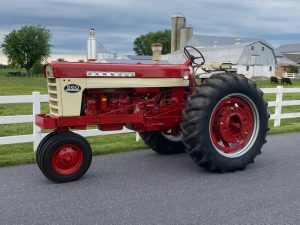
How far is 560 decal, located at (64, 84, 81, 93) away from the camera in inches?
196

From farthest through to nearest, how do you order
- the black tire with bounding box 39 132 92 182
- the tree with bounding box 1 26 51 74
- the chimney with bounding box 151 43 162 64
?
the tree with bounding box 1 26 51 74, the chimney with bounding box 151 43 162 64, the black tire with bounding box 39 132 92 182

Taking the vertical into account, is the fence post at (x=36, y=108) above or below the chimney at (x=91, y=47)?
below

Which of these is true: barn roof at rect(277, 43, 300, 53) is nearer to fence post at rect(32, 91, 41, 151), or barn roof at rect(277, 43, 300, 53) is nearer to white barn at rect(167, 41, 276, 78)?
white barn at rect(167, 41, 276, 78)

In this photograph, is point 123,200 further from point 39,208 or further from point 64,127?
point 64,127

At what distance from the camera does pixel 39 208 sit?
13.4ft

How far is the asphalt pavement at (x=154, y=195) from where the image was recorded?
3.87 metres

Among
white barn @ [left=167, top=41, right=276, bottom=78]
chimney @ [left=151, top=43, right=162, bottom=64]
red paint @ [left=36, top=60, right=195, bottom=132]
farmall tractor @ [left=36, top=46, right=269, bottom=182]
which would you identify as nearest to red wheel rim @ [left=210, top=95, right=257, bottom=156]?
farmall tractor @ [left=36, top=46, right=269, bottom=182]

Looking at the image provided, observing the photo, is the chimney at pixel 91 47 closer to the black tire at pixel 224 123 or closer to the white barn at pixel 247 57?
the black tire at pixel 224 123

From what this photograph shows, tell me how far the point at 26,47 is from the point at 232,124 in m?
85.5

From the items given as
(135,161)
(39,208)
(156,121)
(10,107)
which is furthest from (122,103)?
(10,107)

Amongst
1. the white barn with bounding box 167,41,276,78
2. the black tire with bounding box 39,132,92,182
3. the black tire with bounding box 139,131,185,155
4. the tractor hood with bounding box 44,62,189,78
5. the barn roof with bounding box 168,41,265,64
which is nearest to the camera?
the black tire with bounding box 39,132,92,182

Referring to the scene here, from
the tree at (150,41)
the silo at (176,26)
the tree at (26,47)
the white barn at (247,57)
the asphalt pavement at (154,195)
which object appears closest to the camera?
the asphalt pavement at (154,195)

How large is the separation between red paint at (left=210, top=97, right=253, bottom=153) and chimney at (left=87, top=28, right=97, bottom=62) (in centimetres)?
167

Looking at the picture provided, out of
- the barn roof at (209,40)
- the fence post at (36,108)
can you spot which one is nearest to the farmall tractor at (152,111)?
the fence post at (36,108)
